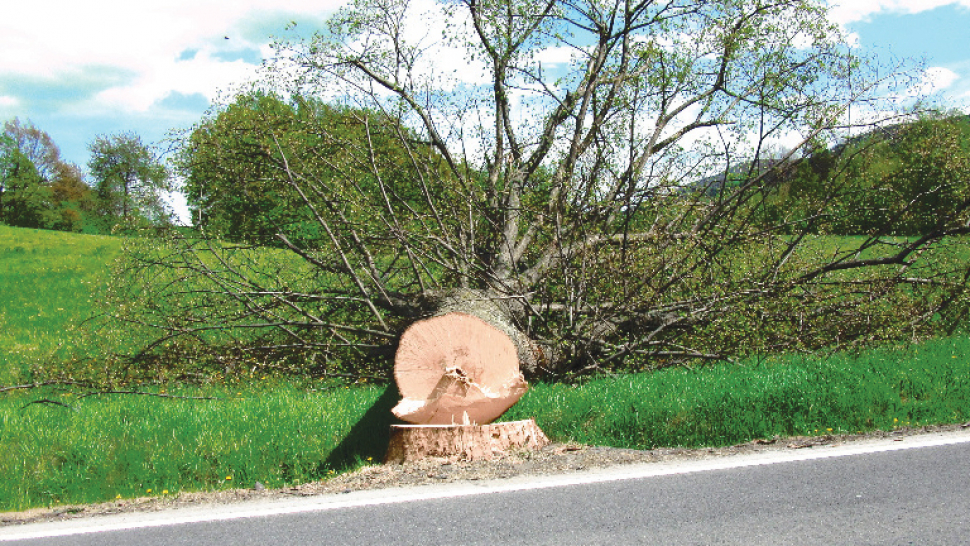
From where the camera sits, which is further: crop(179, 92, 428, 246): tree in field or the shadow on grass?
crop(179, 92, 428, 246): tree in field

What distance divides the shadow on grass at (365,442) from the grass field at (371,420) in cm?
1

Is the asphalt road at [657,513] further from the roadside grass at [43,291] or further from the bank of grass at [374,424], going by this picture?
the roadside grass at [43,291]

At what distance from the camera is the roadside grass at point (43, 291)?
40.7 feet

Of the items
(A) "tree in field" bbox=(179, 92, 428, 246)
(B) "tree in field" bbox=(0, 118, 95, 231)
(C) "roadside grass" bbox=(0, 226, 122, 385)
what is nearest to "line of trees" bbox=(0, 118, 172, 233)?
(B) "tree in field" bbox=(0, 118, 95, 231)

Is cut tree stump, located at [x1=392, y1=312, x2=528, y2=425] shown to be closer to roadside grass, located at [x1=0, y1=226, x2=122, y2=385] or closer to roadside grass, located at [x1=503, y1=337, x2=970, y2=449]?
roadside grass, located at [x1=503, y1=337, x2=970, y2=449]

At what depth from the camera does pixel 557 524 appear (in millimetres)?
3631

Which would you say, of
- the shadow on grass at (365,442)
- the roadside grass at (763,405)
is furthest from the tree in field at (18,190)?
the roadside grass at (763,405)

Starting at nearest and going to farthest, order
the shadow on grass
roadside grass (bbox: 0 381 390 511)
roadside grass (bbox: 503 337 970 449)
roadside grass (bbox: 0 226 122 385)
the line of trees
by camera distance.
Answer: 1. roadside grass (bbox: 0 381 390 511)
2. roadside grass (bbox: 503 337 970 449)
3. the shadow on grass
4. roadside grass (bbox: 0 226 122 385)
5. the line of trees

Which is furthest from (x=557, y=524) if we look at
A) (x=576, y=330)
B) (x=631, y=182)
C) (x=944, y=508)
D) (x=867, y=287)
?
(x=867, y=287)

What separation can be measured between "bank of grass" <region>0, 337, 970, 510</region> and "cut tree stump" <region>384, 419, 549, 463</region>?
0.52 meters

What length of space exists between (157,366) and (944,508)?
9560 millimetres

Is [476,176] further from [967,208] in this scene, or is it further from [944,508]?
[944,508]

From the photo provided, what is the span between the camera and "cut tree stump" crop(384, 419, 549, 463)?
5.04m

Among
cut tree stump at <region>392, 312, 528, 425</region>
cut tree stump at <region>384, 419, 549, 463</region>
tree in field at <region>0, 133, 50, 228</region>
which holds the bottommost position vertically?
cut tree stump at <region>384, 419, 549, 463</region>
